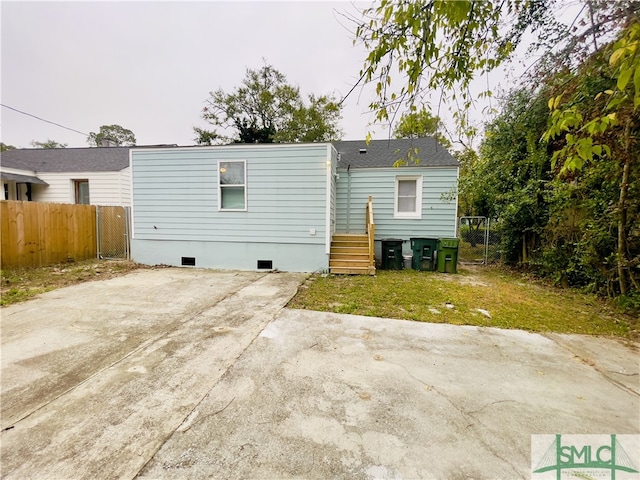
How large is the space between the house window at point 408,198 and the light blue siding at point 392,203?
137 mm

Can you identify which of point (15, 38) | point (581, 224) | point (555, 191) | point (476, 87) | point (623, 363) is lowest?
point (623, 363)

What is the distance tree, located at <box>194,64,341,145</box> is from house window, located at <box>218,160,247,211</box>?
1115 cm

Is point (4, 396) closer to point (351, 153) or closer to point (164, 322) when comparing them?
point (164, 322)

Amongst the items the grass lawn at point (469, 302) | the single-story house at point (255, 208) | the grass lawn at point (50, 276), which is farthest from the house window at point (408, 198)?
the grass lawn at point (50, 276)

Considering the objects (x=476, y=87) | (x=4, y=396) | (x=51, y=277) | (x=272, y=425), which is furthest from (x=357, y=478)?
(x=51, y=277)

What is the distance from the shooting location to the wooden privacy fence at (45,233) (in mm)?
6828

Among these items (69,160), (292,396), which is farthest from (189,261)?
(69,160)

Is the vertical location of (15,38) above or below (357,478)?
above

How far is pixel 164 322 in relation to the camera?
Result: 382 centimetres

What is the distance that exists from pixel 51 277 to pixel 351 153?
9431mm

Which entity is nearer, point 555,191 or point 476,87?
point 476,87

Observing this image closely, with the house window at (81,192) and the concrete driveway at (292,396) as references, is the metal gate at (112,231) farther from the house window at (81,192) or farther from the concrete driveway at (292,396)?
the concrete driveway at (292,396)

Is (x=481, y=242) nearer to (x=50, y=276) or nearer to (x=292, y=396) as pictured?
(x=292, y=396)

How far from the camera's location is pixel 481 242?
12.7 meters
